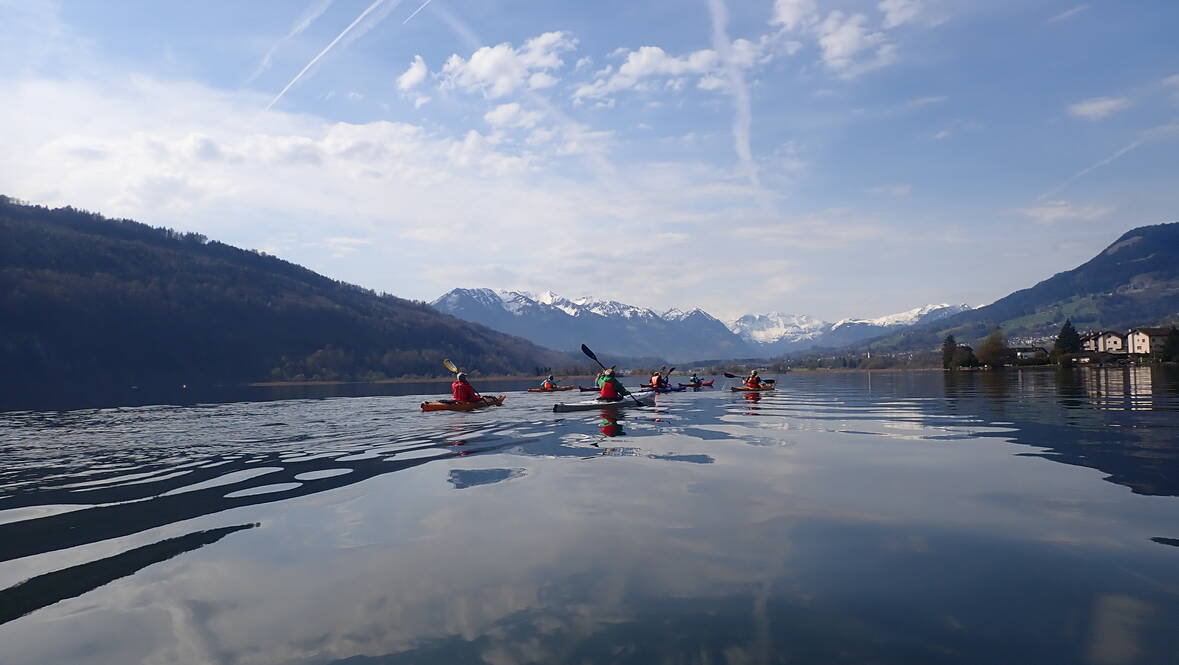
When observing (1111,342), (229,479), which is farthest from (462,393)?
(1111,342)

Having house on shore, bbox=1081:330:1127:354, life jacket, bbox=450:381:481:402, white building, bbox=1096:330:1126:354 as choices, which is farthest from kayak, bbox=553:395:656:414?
white building, bbox=1096:330:1126:354

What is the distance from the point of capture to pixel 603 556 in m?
11.7

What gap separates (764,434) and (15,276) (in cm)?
25725

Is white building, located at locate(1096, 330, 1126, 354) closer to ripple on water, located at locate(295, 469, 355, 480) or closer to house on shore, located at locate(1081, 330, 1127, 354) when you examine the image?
house on shore, located at locate(1081, 330, 1127, 354)

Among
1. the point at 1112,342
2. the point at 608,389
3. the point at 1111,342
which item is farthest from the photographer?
the point at 1111,342

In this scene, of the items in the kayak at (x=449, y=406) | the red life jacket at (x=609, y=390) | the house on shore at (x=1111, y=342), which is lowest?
the kayak at (x=449, y=406)

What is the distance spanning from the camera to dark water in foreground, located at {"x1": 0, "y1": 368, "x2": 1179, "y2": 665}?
8141 millimetres

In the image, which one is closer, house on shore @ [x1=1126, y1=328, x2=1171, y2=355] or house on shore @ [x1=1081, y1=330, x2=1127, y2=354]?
house on shore @ [x1=1126, y1=328, x2=1171, y2=355]

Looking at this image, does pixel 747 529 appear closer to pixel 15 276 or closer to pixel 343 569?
pixel 343 569

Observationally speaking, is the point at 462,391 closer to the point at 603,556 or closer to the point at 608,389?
the point at 608,389

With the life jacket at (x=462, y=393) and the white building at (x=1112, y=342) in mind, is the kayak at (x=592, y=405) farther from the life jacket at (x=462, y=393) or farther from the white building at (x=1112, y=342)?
the white building at (x=1112, y=342)

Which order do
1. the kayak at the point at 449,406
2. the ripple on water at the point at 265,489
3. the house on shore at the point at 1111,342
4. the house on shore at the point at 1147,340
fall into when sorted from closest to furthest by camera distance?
the ripple on water at the point at 265,489 < the kayak at the point at 449,406 < the house on shore at the point at 1147,340 < the house on shore at the point at 1111,342

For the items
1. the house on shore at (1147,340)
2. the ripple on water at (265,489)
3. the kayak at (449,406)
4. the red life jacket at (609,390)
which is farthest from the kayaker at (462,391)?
the house on shore at (1147,340)

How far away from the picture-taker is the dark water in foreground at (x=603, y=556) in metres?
8.14
